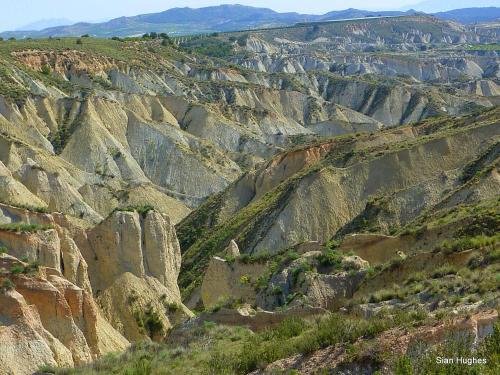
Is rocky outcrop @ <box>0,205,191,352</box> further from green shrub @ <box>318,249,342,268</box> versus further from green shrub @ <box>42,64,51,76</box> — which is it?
green shrub @ <box>42,64,51,76</box>

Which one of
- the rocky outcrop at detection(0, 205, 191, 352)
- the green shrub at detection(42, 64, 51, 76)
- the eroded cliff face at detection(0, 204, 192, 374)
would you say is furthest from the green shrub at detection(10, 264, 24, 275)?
the green shrub at detection(42, 64, 51, 76)

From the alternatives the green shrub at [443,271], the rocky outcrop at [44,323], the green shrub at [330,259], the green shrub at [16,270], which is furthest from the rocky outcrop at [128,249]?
the green shrub at [443,271]

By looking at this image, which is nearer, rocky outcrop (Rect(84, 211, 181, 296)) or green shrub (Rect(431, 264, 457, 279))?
green shrub (Rect(431, 264, 457, 279))

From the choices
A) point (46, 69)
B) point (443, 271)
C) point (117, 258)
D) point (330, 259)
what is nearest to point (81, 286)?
point (117, 258)

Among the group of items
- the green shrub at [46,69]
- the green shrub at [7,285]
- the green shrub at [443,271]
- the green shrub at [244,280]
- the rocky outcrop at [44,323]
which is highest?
the green shrub at [46,69]

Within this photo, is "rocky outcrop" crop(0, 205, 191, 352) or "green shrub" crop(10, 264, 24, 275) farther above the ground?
"green shrub" crop(10, 264, 24, 275)

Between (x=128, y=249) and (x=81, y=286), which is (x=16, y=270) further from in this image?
(x=128, y=249)

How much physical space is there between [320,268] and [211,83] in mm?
85496

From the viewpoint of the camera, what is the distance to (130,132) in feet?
247

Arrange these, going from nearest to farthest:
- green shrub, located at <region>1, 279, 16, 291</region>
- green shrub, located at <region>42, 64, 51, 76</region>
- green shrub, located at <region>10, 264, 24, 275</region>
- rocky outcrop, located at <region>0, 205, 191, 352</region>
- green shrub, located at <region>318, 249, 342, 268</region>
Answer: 1. green shrub, located at <region>1, 279, 16, 291</region>
2. green shrub, located at <region>10, 264, 24, 275</region>
3. green shrub, located at <region>318, 249, 342, 268</region>
4. rocky outcrop, located at <region>0, 205, 191, 352</region>
5. green shrub, located at <region>42, 64, 51, 76</region>

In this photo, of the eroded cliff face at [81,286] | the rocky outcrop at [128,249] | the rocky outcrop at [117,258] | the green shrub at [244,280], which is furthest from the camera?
the rocky outcrop at [128,249]

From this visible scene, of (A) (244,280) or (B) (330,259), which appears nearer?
(B) (330,259)

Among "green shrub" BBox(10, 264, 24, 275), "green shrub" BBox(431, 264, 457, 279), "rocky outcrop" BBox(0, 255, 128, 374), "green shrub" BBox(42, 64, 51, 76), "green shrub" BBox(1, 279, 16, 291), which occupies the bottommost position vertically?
"rocky outcrop" BBox(0, 255, 128, 374)

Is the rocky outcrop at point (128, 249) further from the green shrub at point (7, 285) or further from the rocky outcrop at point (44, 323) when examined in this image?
the green shrub at point (7, 285)
